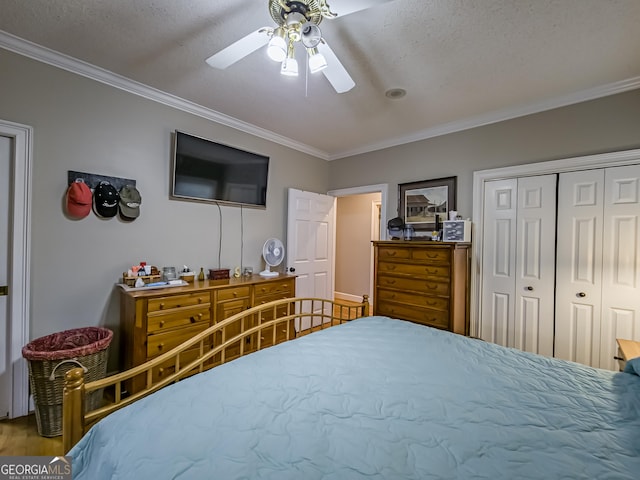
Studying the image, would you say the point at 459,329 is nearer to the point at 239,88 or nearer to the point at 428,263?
the point at 428,263

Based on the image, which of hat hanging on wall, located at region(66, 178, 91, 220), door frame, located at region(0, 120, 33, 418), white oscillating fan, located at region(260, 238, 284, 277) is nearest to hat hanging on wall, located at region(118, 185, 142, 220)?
hat hanging on wall, located at region(66, 178, 91, 220)

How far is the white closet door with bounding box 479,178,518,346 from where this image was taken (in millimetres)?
2803

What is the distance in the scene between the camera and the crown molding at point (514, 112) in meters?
2.29

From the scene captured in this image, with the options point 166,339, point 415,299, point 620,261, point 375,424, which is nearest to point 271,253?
point 166,339

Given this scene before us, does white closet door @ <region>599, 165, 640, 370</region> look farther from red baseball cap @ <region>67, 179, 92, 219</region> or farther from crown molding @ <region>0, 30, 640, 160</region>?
red baseball cap @ <region>67, 179, 92, 219</region>

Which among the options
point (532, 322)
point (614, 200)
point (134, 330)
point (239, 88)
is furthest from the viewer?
point (532, 322)

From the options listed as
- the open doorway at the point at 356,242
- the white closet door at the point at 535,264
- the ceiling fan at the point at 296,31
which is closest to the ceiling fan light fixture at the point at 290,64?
the ceiling fan at the point at 296,31

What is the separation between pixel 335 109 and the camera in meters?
2.81

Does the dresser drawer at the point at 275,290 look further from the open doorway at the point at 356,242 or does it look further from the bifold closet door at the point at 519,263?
the open doorway at the point at 356,242

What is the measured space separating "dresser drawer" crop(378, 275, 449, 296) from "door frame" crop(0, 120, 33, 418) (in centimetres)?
306

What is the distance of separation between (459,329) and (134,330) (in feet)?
9.63

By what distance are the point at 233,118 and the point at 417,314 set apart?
2917mm

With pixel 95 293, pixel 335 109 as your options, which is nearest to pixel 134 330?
pixel 95 293

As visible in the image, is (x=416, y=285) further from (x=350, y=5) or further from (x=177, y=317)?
(x=350, y=5)
